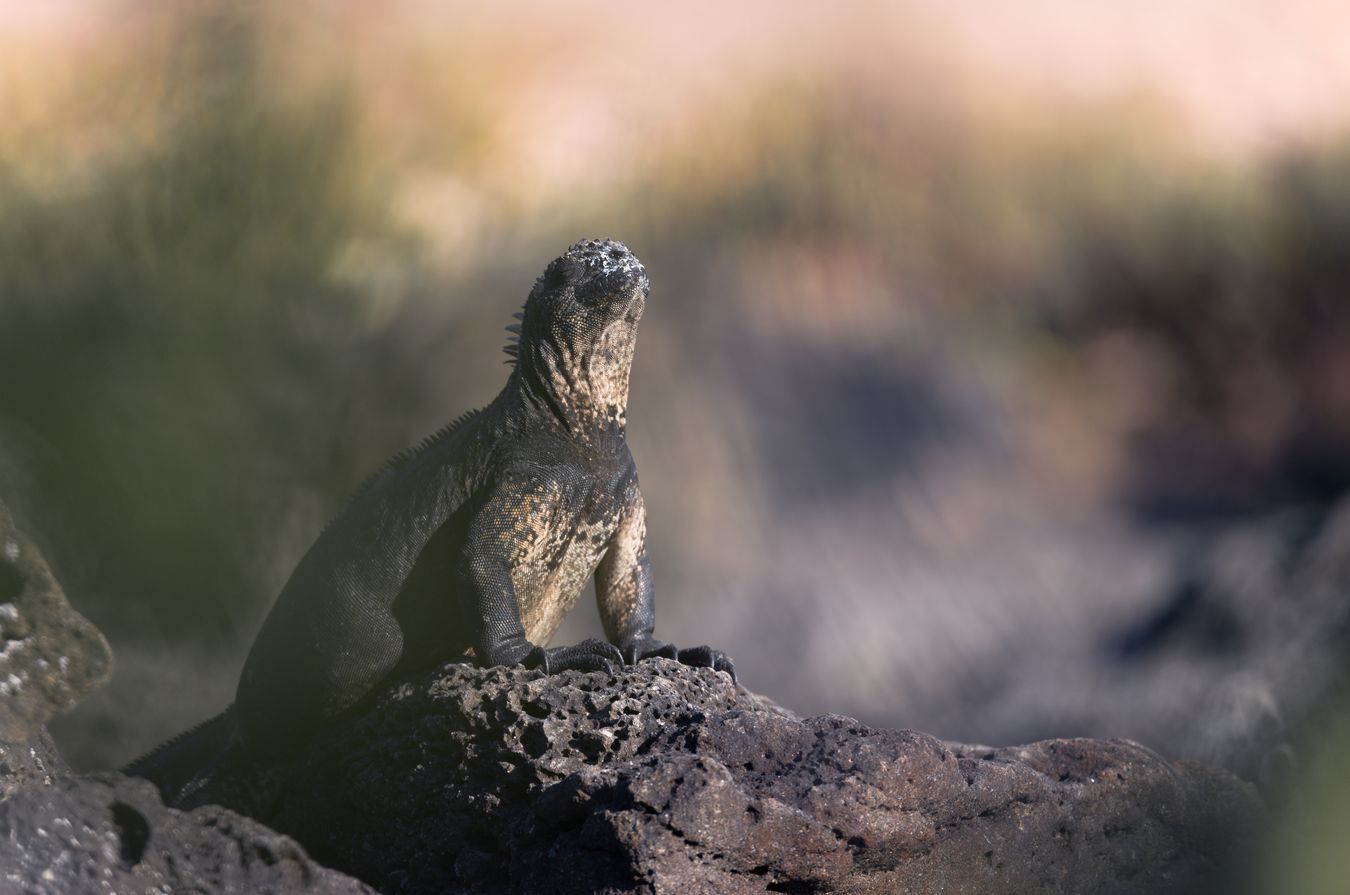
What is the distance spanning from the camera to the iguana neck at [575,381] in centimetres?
387

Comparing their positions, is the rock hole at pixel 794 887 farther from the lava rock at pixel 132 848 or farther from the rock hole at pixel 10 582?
the rock hole at pixel 10 582

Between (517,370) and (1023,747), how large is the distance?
1.88 meters

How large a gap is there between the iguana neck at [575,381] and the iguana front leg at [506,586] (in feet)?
0.87

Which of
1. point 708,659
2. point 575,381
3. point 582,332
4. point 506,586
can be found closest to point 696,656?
point 708,659

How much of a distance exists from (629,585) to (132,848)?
1645 millimetres

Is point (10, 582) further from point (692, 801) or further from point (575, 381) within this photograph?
point (692, 801)

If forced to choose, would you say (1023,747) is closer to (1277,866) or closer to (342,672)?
(1277,866)

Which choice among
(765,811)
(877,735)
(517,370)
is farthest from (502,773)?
(517,370)

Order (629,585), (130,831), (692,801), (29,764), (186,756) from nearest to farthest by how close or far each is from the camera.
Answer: (692,801) → (130,831) → (29,764) → (629,585) → (186,756)

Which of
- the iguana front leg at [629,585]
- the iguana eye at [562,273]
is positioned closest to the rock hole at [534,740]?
the iguana front leg at [629,585]

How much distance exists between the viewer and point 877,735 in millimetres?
3332

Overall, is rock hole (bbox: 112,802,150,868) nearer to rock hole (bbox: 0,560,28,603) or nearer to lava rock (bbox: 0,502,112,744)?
lava rock (bbox: 0,502,112,744)

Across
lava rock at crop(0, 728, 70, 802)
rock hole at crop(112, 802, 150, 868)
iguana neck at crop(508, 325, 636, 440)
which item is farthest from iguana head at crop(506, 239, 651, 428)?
lava rock at crop(0, 728, 70, 802)

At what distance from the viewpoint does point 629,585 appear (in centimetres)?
415
